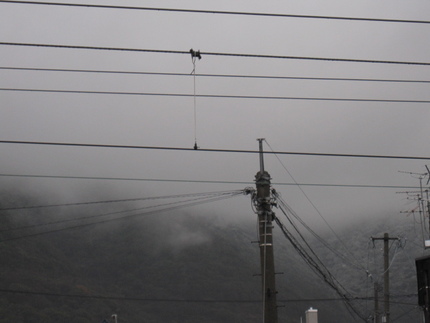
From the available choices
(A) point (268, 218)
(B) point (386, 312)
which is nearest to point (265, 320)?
(A) point (268, 218)

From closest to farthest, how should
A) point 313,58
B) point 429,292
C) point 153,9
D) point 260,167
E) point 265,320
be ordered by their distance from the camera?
1. point 153,9
2. point 313,58
3. point 429,292
4. point 265,320
5. point 260,167

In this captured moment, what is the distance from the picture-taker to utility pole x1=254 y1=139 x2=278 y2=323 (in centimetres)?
2780

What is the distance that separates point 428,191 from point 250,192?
896 inches

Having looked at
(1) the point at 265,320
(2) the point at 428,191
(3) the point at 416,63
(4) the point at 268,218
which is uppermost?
(2) the point at 428,191

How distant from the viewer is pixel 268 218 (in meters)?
29.0

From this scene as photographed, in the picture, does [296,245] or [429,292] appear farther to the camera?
[296,245]

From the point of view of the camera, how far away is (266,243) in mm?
28391

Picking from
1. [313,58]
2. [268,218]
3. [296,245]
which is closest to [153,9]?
[313,58]

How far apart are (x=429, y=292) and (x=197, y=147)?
857 cm

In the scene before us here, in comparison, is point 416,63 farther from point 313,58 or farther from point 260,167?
point 260,167

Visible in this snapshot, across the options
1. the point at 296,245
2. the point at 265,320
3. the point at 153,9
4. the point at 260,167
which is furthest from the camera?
the point at 296,245

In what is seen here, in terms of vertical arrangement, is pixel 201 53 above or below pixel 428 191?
below

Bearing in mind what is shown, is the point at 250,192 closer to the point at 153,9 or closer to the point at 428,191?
the point at 153,9

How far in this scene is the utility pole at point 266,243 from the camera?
2780 centimetres
